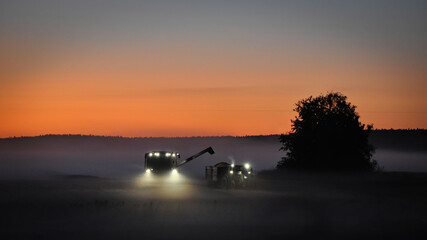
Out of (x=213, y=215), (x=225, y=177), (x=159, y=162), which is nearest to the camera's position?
(x=213, y=215)

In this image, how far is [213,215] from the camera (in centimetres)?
3366

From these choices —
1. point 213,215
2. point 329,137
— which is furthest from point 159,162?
point 213,215

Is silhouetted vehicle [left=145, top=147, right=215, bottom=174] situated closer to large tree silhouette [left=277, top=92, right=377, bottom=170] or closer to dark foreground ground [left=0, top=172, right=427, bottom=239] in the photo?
large tree silhouette [left=277, top=92, right=377, bottom=170]

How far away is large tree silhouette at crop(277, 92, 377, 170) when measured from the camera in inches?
3455

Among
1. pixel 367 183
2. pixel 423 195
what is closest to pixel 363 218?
pixel 423 195

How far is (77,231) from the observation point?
2688cm

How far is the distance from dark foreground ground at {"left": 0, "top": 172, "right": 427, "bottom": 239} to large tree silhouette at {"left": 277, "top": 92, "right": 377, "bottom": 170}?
35756 mm

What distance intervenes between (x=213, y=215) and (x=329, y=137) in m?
56.0

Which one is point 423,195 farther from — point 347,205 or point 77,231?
point 77,231

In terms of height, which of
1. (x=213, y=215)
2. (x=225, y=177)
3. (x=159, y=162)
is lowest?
(x=213, y=215)

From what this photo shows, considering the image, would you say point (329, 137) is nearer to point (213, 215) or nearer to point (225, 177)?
point (225, 177)

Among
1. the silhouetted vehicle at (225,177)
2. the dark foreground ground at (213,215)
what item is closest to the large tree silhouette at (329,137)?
the silhouetted vehicle at (225,177)

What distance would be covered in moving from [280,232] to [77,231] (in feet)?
25.8

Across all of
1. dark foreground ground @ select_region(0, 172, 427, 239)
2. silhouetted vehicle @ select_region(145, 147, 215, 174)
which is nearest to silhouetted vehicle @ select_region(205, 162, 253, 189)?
dark foreground ground @ select_region(0, 172, 427, 239)
